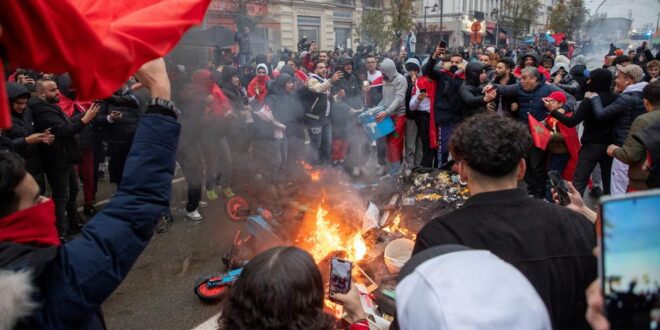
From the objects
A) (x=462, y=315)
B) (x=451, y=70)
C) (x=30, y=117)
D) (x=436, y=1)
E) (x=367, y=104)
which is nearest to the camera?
(x=462, y=315)

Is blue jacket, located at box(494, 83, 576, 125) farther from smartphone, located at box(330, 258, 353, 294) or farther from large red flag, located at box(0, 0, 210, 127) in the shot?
large red flag, located at box(0, 0, 210, 127)

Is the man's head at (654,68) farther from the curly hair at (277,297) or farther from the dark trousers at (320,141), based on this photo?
the curly hair at (277,297)

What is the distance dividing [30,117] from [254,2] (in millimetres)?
21011

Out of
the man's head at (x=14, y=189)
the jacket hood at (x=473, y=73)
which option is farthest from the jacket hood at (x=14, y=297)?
the jacket hood at (x=473, y=73)

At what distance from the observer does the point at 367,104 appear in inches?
394

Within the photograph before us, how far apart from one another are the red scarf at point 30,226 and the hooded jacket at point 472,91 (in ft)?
20.8

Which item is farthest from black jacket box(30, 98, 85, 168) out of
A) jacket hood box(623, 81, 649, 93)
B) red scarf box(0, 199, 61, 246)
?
jacket hood box(623, 81, 649, 93)

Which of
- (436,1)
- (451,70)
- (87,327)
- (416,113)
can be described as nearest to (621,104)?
(451,70)

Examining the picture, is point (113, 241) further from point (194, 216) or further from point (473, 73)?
point (473, 73)

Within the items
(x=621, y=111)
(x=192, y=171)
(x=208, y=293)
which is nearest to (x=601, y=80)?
(x=621, y=111)

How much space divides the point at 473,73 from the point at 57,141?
592 centimetres

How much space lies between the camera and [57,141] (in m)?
5.27

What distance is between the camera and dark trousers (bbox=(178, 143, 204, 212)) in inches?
249

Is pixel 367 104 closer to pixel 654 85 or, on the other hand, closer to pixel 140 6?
pixel 654 85
